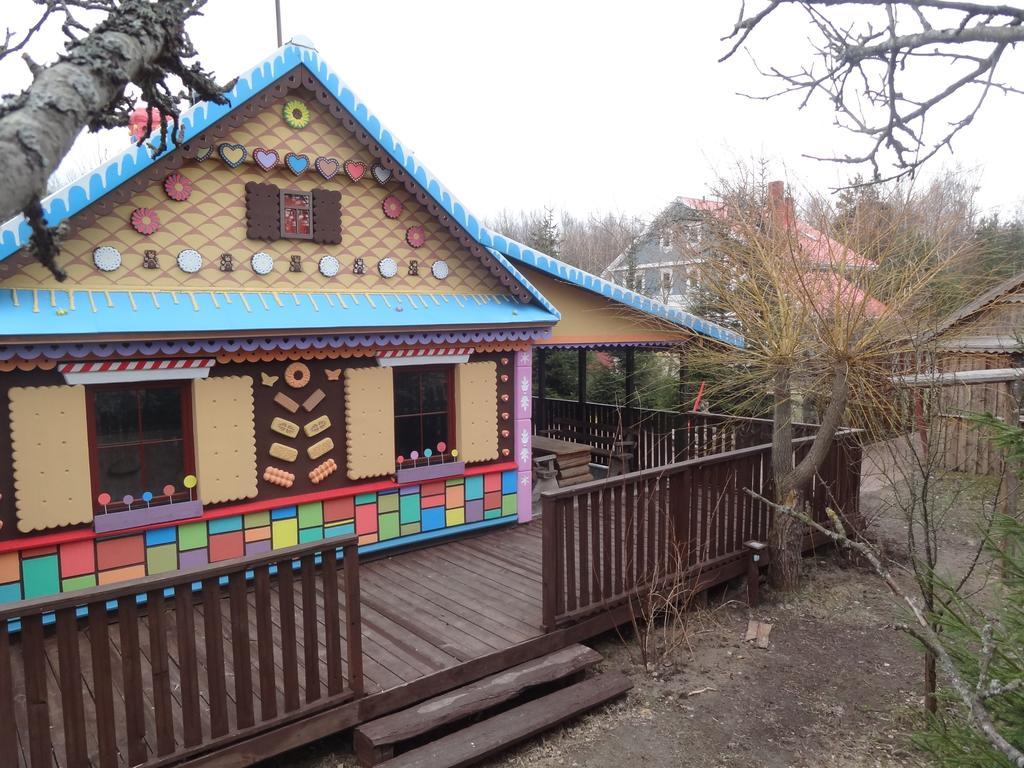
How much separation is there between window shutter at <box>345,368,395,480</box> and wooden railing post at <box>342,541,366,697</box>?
7.52 feet

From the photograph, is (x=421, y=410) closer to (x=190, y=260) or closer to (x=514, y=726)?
(x=190, y=260)

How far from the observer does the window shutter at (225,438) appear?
555 cm

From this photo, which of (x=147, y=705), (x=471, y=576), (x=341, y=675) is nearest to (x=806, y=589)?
(x=471, y=576)

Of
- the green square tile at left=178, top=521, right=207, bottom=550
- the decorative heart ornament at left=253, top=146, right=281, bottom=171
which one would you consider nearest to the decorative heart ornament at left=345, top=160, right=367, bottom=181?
A: the decorative heart ornament at left=253, top=146, right=281, bottom=171

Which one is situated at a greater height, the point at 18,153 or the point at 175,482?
the point at 18,153

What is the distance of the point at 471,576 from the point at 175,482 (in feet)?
8.16

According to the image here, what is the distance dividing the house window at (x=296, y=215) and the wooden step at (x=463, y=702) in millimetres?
3776

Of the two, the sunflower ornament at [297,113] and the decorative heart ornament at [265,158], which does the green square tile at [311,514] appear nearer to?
the decorative heart ornament at [265,158]

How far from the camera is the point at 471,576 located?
625 centimetres

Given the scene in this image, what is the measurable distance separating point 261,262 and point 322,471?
5.90ft

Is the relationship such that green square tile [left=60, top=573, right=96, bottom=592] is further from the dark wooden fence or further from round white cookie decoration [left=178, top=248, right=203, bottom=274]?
the dark wooden fence

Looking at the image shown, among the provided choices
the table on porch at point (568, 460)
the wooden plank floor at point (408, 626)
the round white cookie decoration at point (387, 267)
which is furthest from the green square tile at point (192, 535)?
the table on porch at point (568, 460)

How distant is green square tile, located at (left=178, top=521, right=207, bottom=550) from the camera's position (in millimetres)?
5527

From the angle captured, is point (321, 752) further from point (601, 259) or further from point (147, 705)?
point (601, 259)
